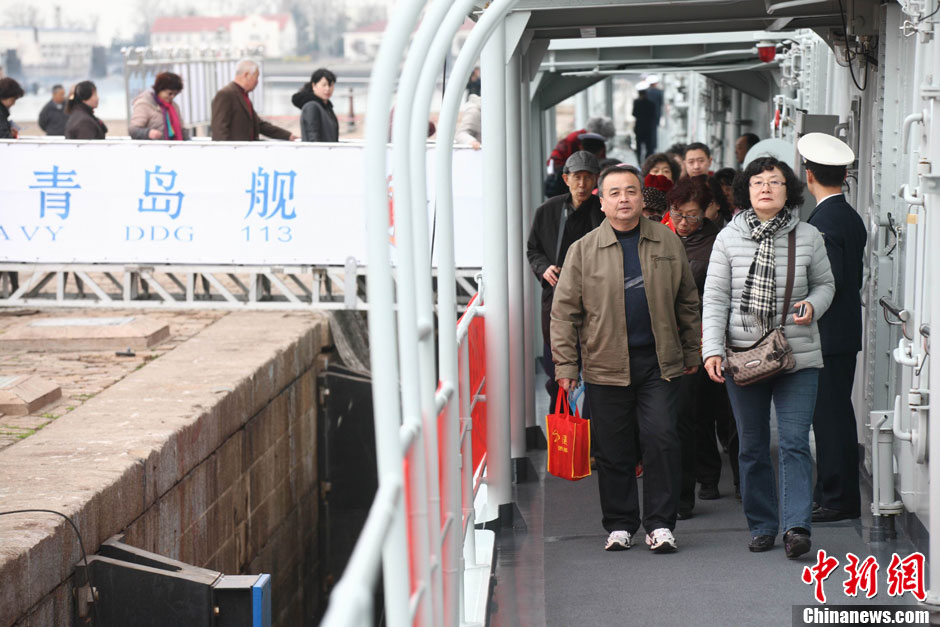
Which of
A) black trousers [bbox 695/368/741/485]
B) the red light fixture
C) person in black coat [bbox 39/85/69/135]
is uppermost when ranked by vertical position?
person in black coat [bbox 39/85/69/135]

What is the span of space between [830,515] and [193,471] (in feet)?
16.1

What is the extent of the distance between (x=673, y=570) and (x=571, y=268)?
55.3 inches

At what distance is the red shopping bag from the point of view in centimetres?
605

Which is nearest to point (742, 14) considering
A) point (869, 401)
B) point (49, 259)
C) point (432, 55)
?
point (869, 401)

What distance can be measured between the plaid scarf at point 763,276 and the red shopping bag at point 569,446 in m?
0.95

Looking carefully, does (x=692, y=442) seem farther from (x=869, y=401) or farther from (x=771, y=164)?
(x=771, y=164)

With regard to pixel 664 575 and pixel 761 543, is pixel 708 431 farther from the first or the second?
pixel 664 575

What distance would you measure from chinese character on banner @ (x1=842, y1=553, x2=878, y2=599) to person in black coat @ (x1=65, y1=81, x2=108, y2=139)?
10.1 m

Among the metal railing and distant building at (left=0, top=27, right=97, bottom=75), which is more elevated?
distant building at (left=0, top=27, right=97, bottom=75)

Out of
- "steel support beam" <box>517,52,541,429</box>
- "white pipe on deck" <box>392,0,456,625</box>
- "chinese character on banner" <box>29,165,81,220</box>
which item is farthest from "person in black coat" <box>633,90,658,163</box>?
"white pipe on deck" <box>392,0,456,625</box>

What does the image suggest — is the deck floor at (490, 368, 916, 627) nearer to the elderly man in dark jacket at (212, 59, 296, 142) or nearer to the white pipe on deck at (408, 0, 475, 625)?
the white pipe on deck at (408, 0, 475, 625)

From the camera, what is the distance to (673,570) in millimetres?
5859

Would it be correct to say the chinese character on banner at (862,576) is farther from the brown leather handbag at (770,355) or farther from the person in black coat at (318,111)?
the person in black coat at (318,111)

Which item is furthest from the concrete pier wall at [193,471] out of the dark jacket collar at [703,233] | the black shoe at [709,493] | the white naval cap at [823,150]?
the white naval cap at [823,150]
